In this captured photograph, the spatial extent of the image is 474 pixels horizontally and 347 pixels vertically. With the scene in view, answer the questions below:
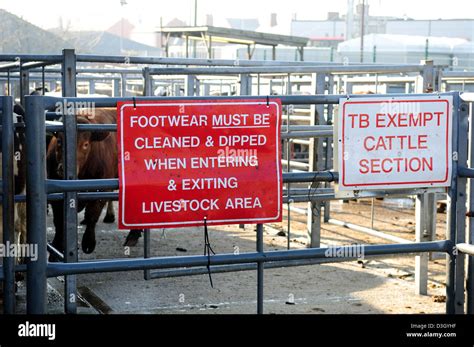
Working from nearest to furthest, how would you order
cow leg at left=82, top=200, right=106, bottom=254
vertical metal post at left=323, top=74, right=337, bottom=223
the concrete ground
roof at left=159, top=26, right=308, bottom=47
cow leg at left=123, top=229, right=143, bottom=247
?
the concrete ground → cow leg at left=82, top=200, right=106, bottom=254 → vertical metal post at left=323, top=74, right=337, bottom=223 → cow leg at left=123, top=229, right=143, bottom=247 → roof at left=159, top=26, right=308, bottom=47

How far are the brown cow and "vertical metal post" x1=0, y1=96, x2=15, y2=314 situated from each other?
333 cm

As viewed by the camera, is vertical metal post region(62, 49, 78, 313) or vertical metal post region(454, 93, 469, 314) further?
vertical metal post region(62, 49, 78, 313)

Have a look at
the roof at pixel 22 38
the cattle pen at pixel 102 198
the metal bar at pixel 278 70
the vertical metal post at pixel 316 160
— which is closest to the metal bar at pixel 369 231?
the vertical metal post at pixel 316 160

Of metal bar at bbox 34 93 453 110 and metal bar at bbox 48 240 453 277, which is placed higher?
metal bar at bbox 34 93 453 110

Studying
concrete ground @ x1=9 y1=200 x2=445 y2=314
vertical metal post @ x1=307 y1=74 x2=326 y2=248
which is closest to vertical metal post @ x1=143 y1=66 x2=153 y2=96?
concrete ground @ x1=9 y1=200 x2=445 y2=314

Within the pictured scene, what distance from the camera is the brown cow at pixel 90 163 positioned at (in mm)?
8609

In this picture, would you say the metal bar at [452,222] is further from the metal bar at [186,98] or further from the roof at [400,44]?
the roof at [400,44]

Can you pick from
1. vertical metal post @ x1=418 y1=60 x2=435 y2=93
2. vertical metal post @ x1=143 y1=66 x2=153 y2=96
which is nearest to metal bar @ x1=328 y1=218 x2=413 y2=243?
vertical metal post @ x1=418 y1=60 x2=435 y2=93

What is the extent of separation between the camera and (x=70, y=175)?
20.8 ft

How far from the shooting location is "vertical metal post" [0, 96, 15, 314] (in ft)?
15.4

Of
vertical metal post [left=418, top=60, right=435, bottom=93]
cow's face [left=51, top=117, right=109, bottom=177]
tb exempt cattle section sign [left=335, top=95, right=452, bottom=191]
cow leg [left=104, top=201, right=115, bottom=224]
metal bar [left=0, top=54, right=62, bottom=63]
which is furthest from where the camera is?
cow leg [left=104, top=201, right=115, bottom=224]

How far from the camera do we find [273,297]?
7539 mm

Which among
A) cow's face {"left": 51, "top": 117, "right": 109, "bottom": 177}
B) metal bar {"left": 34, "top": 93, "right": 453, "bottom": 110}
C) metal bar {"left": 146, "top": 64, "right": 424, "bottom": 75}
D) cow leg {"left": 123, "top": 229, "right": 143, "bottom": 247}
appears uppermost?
metal bar {"left": 146, "top": 64, "right": 424, "bottom": 75}

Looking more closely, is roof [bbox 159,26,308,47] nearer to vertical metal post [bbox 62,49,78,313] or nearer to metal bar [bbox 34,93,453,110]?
vertical metal post [bbox 62,49,78,313]
